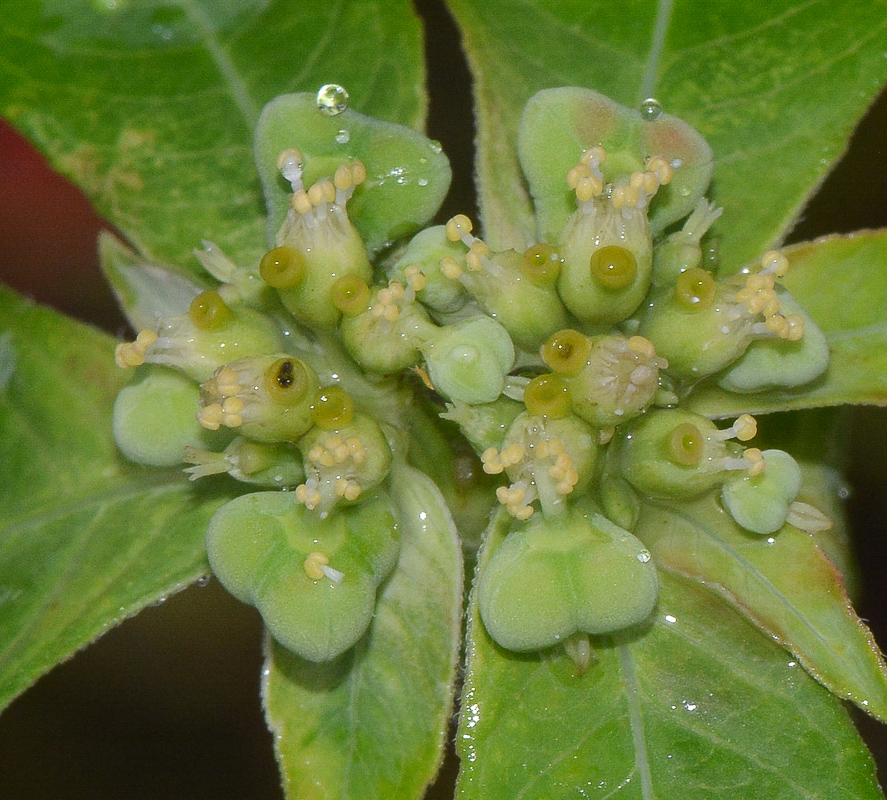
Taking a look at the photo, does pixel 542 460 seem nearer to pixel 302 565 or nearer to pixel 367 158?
pixel 302 565

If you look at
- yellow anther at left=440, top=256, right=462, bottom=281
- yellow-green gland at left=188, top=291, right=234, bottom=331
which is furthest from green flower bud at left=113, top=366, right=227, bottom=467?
yellow anther at left=440, top=256, right=462, bottom=281

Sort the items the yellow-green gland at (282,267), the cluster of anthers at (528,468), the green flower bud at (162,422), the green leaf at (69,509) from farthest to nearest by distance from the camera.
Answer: the green leaf at (69,509) < the green flower bud at (162,422) < the yellow-green gland at (282,267) < the cluster of anthers at (528,468)

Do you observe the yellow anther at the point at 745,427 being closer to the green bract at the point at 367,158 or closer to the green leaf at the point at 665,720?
the green leaf at the point at 665,720

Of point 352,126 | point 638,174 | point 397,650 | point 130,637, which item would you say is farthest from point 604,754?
point 130,637

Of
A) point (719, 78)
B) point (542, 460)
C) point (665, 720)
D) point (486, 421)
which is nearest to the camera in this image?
point (542, 460)

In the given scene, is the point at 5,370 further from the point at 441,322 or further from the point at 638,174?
the point at 638,174

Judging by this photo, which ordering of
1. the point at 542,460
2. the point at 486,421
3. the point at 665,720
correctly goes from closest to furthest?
the point at 542,460, the point at 486,421, the point at 665,720

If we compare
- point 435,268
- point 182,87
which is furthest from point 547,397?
point 182,87

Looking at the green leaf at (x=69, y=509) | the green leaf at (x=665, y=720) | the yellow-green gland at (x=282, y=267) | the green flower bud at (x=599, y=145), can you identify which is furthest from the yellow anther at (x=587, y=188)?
the green leaf at (x=69, y=509)
